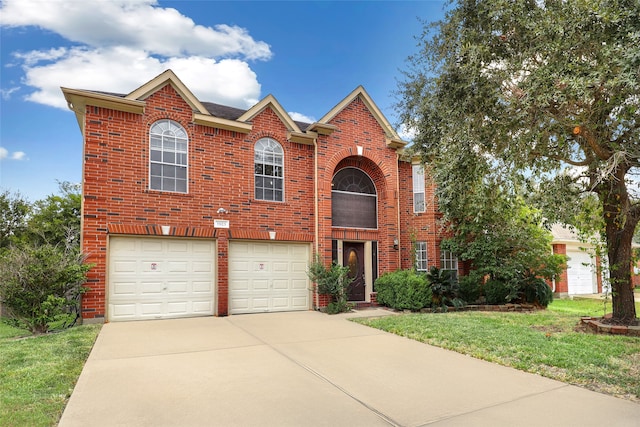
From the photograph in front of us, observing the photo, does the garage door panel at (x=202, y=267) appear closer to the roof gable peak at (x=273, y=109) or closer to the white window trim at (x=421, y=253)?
the roof gable peak at (x=273, y=109)

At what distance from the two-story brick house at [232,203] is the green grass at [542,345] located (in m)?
3.38

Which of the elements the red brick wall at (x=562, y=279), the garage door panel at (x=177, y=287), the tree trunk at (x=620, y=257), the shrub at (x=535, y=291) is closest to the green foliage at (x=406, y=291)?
the shrub at (x=535, y=291)

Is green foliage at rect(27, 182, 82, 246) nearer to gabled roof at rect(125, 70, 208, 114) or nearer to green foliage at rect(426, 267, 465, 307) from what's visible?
gabled roof at rect(125, 70, 208, 114)

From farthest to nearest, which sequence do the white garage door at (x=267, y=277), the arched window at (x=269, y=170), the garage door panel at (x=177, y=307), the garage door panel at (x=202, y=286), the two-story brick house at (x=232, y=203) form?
the arched window at (x=269, y=170) < the white garage door at (x=267, y=277) < the garage door panel at (x=202, y=286) < the garage door panel at (x=177, y=307) < the two-story brick house at (x=232, y=203)

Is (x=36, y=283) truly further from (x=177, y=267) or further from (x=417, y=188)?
(x=417, y=188)

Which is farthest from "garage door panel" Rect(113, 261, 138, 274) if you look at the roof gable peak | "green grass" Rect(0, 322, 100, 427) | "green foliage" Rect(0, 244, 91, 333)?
the roof gable peak

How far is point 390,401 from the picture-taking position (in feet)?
14.9

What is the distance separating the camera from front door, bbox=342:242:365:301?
13492 millimetres

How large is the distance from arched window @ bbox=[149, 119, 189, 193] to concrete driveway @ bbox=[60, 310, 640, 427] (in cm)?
452

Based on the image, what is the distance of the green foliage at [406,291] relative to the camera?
1222cm

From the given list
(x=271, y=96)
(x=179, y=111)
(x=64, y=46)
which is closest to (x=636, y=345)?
(x=271, y=96)

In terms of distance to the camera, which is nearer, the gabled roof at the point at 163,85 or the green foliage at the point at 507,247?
the gabled roof at the point at 163,85

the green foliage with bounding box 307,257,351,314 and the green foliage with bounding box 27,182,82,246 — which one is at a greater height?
the green foliage with bounding box 27,182,82,246

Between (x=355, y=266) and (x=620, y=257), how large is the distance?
7.37 metres
